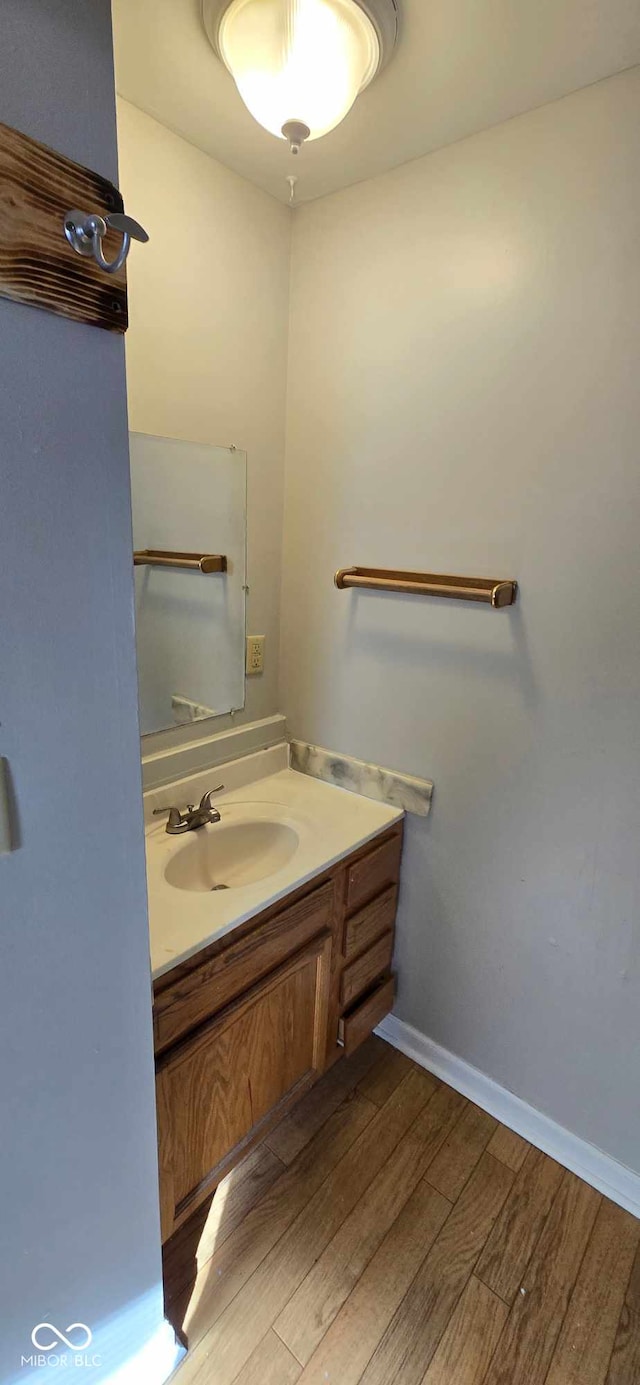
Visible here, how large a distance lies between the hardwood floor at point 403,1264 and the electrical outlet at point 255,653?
48.3 inches

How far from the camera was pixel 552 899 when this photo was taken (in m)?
1.36

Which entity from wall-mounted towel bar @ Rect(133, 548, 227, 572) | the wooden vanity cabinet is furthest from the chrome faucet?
wall-mounted towel bar @ Rect(133, 548, 227, 572)

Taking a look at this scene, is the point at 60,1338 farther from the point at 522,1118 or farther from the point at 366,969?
the point at 522,1118

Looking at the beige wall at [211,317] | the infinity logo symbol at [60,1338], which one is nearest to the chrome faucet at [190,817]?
the beige wall at [211,317]

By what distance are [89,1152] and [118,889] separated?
42 centimetres

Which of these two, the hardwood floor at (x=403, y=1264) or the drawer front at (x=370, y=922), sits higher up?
the drawer front at (x=370, y=922)

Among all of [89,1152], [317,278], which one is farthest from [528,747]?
[317,278]

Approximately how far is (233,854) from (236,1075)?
491 mm

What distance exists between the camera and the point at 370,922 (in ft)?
5.09

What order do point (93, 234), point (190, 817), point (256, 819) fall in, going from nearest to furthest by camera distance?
1. point (93, 234)
2. point (190, 817)
3. point (256, 819)

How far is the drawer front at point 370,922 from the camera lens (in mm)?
1479

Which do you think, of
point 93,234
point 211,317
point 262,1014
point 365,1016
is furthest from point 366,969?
point 211,317

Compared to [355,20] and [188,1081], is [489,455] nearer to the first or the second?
[355,20]

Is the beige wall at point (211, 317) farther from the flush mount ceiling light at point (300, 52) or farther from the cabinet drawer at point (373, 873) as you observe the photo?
the cabinet drawer at point (373, 873)
